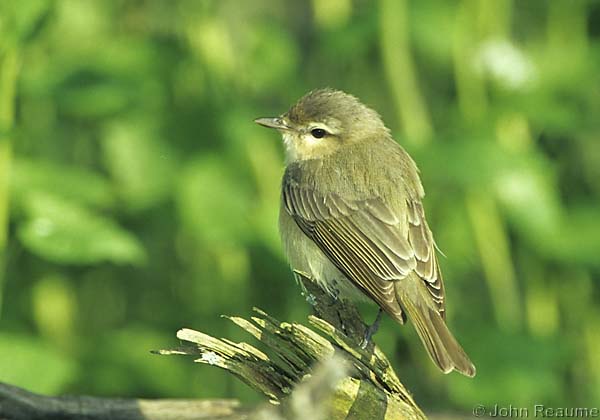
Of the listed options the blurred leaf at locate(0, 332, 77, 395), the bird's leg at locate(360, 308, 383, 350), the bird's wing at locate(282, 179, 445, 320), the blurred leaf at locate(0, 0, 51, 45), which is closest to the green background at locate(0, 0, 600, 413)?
the blurred leaf at locate(0, 0, 51, 45)

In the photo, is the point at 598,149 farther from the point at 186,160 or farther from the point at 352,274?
the point at 352,274

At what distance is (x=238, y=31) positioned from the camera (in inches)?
301

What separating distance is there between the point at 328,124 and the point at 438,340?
1335 millimetres

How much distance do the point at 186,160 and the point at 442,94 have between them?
6.04 feet

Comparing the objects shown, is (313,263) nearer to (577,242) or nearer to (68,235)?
(68,235)

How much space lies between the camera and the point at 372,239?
4.46m

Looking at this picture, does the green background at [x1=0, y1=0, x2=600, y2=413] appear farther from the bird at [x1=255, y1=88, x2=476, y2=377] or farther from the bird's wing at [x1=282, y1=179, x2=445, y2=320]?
the bird's wing at [x1=282, y1=179, x2=445, y2=320]

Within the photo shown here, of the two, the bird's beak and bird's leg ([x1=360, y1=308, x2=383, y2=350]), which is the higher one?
the bird's beak

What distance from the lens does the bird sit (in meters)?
4.24

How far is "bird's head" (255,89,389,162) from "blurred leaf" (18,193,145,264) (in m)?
0.83

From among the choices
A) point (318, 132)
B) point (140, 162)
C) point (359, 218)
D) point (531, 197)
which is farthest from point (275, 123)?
point (531, 197)

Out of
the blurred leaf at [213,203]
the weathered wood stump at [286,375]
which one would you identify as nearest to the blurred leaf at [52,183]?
the blurred leaf at [213,203]

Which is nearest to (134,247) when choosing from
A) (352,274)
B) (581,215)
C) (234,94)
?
(352,274)

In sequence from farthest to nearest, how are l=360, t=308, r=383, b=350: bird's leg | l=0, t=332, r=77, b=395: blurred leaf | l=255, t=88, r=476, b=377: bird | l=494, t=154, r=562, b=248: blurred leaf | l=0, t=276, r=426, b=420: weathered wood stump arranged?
l=494, t=154, r=562, b=248: blurred leaf < l=0, t=332, r=77, b=395: blurred leaf < l=255, t=88, r=476, b=377: bird < l=360, t=308, r=383, b=350: bird's leg < l=0, t=276, r=426, b=420: weathered wood stump
